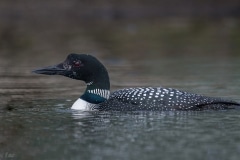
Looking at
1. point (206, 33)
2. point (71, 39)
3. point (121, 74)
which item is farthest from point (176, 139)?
point (206, 33)

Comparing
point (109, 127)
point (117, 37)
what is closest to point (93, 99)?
point (109, 127)

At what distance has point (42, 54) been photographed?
19266 millimetres

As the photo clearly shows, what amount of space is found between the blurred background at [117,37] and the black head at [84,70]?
126 cm

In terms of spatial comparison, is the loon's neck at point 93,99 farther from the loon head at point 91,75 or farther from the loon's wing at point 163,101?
the loon's wing at point 163,101

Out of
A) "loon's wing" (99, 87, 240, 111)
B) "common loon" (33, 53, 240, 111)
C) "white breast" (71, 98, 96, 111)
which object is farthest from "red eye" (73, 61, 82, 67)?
"loon's wing" (99, 87, 240, 111)

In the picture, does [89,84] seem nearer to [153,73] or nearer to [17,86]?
[17,86]

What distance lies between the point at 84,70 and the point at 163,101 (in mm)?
1027

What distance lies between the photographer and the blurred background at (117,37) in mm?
14984

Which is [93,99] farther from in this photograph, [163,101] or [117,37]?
[117,37]

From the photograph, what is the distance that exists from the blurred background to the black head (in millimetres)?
1261

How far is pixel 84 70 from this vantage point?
10.7 meters

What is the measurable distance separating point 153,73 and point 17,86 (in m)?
2.74

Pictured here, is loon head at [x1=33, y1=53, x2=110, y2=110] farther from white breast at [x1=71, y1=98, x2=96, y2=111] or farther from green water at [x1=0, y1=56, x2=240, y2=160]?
green water at [x1=0, y1=56, x2=240, y2=160]

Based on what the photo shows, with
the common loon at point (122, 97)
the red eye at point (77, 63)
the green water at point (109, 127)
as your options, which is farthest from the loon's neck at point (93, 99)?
the red eye at point (77, 63)
